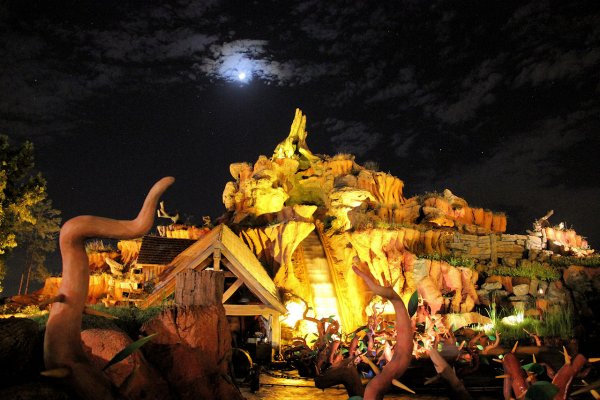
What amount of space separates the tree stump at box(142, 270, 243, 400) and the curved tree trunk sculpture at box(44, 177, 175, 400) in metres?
1.56

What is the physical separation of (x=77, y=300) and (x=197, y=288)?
2.44 metres

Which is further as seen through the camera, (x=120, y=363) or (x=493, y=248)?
(x=493, y=248)

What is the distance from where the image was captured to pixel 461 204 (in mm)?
30984

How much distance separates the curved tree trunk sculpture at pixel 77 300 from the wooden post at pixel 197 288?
2.25 m

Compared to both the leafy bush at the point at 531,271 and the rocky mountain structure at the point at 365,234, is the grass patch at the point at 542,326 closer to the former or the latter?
the rocky mountain structure at the point at 365,234

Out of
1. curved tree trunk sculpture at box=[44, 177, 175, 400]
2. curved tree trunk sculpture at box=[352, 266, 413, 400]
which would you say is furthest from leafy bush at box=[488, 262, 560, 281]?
curved tree trunk sculpture at box=[44, 177, 175, 400]

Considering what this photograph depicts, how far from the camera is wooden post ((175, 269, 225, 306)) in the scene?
6.03 metres

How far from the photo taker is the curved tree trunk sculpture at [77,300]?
3.53m

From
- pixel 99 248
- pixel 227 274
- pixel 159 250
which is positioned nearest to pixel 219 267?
pixel 227 274

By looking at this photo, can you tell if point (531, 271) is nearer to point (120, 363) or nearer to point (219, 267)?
point (219, 267)

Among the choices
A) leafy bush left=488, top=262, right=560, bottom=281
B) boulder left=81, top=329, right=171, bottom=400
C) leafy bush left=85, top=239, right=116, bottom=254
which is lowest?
boulder left=81, top=329, right=171, bottom=400

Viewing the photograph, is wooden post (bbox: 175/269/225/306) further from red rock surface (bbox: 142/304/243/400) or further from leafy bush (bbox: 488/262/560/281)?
leafy bush (bbox: 488/262/560/281)

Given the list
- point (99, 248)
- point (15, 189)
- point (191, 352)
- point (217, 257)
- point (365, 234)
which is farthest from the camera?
point (99, 248)

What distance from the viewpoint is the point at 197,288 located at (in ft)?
20.0
